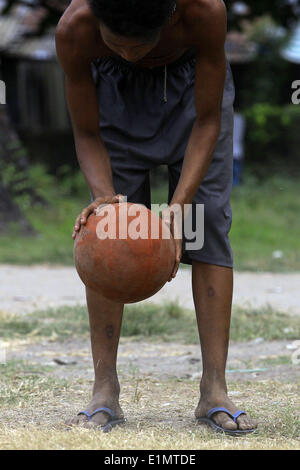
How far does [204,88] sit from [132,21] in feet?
1.83

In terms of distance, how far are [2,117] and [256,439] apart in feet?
24.6

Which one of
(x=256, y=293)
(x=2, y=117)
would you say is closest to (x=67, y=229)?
(x=2, y=117)

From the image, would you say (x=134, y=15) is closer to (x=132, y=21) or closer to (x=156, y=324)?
(x=132, y=21)

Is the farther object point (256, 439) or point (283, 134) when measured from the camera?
point (283, 134)

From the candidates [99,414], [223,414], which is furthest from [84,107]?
[223,414]

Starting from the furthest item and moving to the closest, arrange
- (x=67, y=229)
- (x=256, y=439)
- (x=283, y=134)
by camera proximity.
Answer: (x=283, y=134) < (x=67, y=229) < (x=256, y=439)

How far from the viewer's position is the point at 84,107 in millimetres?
3072

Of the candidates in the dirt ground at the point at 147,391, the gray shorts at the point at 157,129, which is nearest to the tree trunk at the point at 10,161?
the dirt ground at the point at 147,391

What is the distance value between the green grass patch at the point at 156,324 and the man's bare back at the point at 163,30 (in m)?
2.16

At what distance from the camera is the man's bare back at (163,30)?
9.12ft

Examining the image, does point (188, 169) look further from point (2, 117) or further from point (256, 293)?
point (2, 117)

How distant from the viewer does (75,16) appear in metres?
2.83

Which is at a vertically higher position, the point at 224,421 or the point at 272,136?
the point at 224,421

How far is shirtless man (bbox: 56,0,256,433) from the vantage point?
292cm
